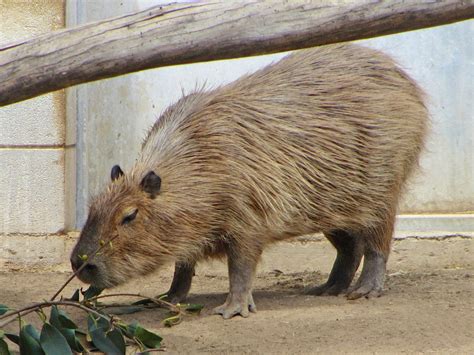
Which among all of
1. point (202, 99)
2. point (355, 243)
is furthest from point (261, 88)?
point (355, 243)

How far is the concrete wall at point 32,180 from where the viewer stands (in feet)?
26.7

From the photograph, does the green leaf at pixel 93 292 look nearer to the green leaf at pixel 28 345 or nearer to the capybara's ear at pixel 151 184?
the capybara's ear at pixel 151 184

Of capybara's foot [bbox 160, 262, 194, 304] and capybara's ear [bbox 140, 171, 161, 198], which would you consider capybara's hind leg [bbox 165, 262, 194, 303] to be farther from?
capybara's ear [bbox 140, 171, 161, 198]

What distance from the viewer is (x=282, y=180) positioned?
664 centimetres

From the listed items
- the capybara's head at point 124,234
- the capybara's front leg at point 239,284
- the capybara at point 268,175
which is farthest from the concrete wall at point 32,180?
the capybara's front leg at point 239,284

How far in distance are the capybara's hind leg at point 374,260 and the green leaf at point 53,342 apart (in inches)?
92.7

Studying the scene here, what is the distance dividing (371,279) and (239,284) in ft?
3.25

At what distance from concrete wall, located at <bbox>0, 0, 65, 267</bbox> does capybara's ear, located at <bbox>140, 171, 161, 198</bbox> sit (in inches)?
77.0

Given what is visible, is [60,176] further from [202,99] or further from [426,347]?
[426,347]

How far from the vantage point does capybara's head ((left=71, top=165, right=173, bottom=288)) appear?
626 centimetres

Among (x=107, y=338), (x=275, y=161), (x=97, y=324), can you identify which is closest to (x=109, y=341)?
(x=107, y=338)

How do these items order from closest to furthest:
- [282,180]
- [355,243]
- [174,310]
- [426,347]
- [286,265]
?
[426,347]
[174,310]
[282,180]
[355,243]
[286,265]

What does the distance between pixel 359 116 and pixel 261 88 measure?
67 cm

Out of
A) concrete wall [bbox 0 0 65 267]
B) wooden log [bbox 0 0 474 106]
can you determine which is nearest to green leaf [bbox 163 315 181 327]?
wooden log [bbox 0 0 474 106]
